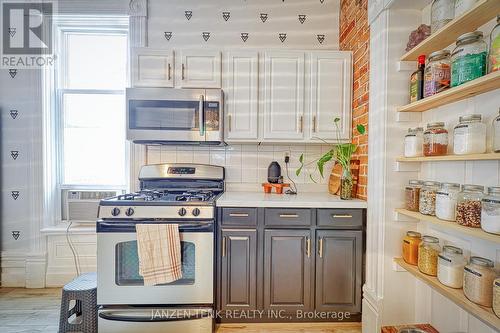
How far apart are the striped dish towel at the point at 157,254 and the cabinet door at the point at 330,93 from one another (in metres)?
1.45

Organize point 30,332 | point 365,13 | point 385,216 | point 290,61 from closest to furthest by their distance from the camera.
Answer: point 385,216, point 30,332, point 365,13, point 290,61

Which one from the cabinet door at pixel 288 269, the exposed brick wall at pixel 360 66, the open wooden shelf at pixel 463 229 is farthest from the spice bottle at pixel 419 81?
the cabinet door at pixel 288 269

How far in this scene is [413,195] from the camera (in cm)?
160

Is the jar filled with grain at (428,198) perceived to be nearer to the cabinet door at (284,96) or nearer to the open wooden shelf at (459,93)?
the open wooden shelf at (459,93)

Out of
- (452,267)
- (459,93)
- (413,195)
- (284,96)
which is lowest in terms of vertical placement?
(452,267)

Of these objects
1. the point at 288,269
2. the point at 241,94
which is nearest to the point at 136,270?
the point at 288,269

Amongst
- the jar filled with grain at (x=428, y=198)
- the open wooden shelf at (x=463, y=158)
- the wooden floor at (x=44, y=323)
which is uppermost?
the open wooden shelf at (x=463, y=158)

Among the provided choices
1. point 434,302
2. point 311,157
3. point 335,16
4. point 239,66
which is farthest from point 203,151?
point 434,302

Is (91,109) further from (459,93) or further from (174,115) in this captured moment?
(459,93)

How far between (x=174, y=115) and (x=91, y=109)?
114cm

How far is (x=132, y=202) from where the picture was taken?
184 centimetres

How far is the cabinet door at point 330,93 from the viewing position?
7.47 feet

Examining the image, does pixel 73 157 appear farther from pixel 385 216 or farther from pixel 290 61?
pixel 385 216

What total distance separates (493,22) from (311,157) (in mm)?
1586
